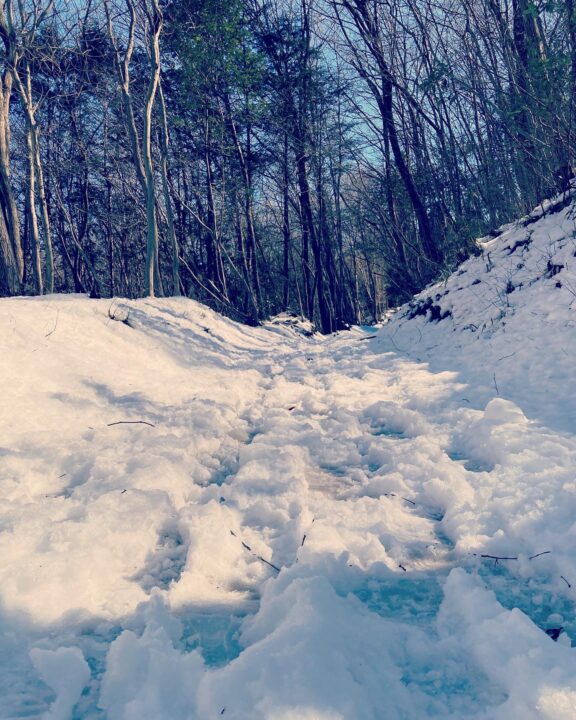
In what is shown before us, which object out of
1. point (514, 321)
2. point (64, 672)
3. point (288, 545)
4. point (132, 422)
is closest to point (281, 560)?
point (288, 545)

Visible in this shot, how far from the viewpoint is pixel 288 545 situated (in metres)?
2.14

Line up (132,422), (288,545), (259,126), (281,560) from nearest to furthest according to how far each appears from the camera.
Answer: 1. (281,560)
2. (288,545)
3. (132,422)
4. (259,126)

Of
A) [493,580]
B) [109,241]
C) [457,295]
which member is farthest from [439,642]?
[109,241]

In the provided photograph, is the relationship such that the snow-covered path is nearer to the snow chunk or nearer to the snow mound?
the snow chunk

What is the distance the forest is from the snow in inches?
252

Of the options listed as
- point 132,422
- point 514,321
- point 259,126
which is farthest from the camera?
point 259,126

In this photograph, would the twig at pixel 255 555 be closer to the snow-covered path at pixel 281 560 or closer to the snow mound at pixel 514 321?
A: the snow-covered path at pixel 281 560

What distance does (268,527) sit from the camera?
2346mm

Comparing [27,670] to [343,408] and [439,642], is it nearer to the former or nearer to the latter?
[439,642]

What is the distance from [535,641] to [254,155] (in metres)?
20.4

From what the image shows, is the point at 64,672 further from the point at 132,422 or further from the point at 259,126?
the point at 259,126

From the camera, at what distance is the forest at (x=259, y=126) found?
1038 cm

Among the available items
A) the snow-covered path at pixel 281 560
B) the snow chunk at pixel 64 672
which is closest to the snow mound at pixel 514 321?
the snow-covered path at pixel 281 560

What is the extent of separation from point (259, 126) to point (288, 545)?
64.3 feet
